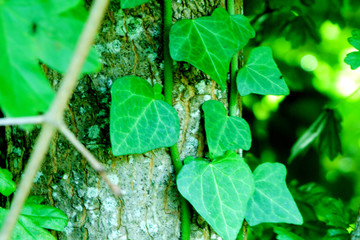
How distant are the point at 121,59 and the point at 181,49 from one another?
0.16m

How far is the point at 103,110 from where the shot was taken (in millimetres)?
959

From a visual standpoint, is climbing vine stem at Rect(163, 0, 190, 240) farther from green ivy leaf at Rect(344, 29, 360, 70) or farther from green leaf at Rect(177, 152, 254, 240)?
green ivy leaf at Rect(344, 29, 360, 70)

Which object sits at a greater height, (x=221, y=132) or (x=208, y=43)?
(x=208, y=43)

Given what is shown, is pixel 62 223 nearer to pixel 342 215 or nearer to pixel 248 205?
pixel 248 205

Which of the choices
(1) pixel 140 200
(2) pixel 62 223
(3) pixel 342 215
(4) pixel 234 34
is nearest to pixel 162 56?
(4) pixel 234 34

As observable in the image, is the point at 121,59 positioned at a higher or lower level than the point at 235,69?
higher

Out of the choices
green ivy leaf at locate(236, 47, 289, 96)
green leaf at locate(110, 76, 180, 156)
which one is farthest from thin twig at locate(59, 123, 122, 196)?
green ivy leaf at locate(236, 47, 289, 96)

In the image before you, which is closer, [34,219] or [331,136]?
[34,219]

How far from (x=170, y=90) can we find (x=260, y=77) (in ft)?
0.91

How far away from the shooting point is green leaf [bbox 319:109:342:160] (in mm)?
1653

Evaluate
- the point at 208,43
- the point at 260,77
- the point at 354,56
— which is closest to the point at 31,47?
the point at 208,43

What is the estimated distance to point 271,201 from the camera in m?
1.04

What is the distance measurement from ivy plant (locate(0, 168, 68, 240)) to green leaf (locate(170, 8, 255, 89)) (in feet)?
1.66

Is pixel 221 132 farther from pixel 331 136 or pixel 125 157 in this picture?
pixel 331 136
